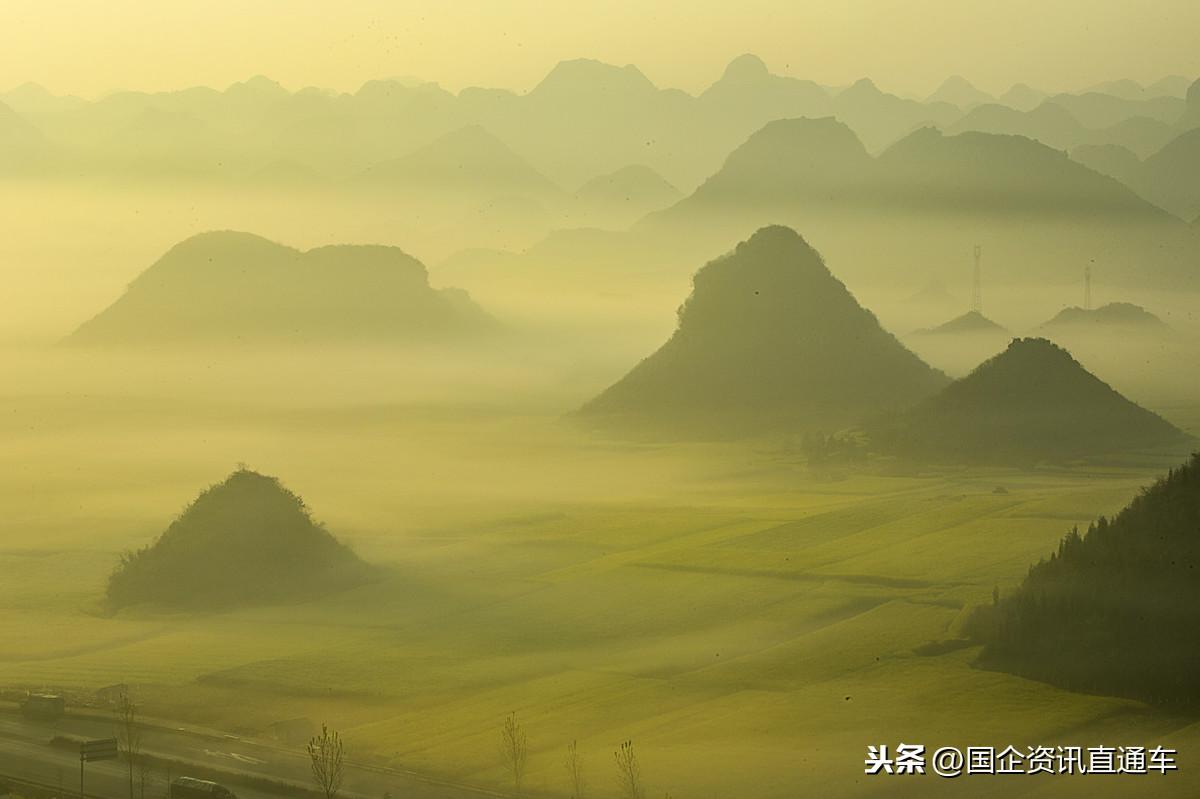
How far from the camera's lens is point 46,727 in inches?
3130

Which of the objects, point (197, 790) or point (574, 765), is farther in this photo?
point (574, 765)

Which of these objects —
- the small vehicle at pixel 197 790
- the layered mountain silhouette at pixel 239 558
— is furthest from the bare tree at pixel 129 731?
the layered mountain silhouette at pixel 239 558

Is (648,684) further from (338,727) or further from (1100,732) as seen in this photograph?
(1100,732)

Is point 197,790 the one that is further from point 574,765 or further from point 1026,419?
point 1026,419

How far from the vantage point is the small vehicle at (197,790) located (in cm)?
6700

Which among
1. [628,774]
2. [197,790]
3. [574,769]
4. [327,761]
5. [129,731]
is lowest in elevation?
[628,774]

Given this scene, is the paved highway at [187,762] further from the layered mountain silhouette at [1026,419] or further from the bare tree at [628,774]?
the layered mountain silhouette at [1026,419]

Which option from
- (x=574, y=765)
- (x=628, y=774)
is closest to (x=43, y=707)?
(x=574, y=765)

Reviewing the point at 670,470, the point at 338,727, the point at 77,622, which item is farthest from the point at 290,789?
the point at 670,470

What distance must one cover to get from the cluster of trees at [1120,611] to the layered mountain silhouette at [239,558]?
47666mm

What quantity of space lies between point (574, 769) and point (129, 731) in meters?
19.1

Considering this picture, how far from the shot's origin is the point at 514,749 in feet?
233

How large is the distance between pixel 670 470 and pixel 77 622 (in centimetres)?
8427

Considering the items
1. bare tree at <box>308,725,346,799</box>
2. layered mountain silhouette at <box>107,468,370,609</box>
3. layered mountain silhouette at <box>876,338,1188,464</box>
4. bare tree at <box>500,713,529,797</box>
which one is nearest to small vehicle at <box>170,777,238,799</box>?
bare tree at <box>308,725,346,799</box>
